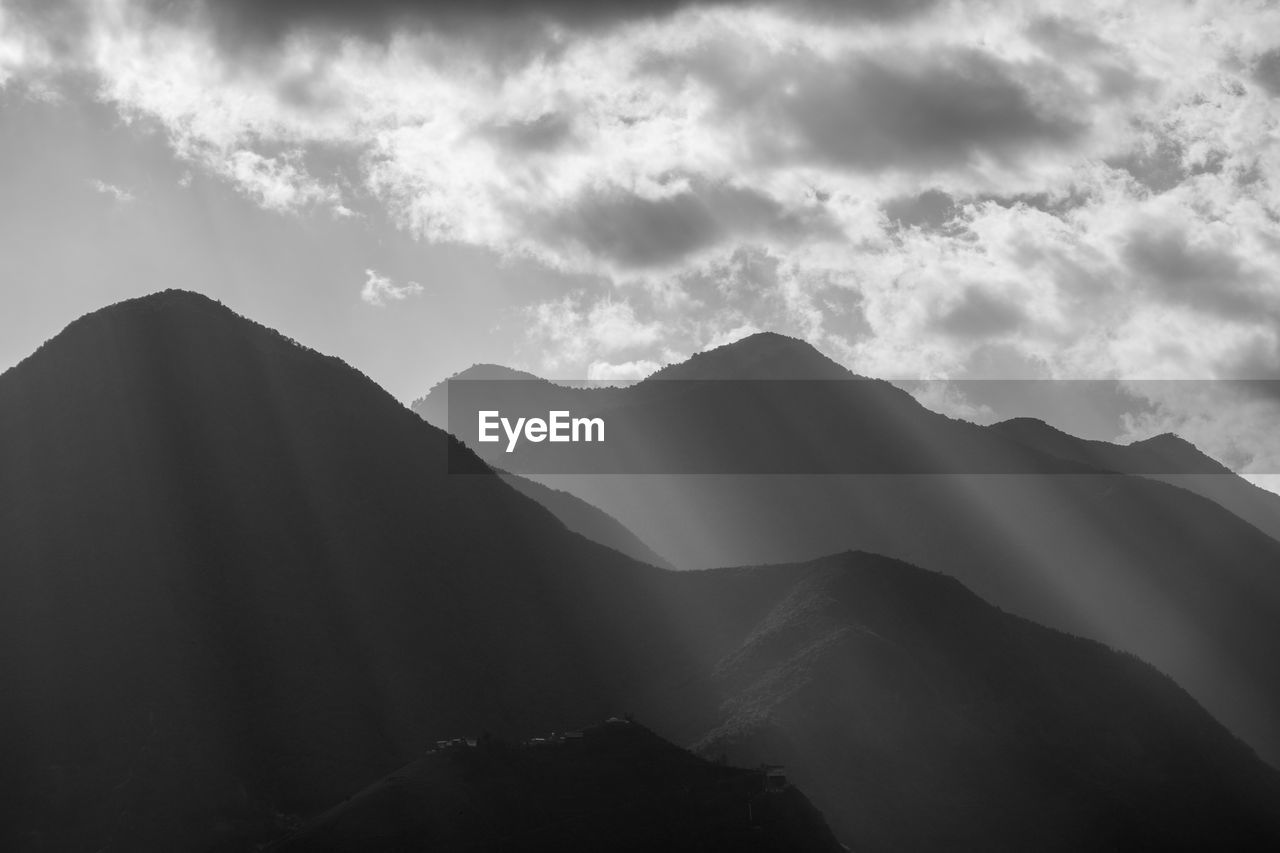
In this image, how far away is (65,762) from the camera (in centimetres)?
10288

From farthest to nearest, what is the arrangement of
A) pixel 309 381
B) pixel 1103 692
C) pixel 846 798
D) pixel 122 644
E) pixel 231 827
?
1. pixel 309 381
2. pixel 1103 692
3. pixel 122 644
4. pixel 846 798
5. pixel 231 827

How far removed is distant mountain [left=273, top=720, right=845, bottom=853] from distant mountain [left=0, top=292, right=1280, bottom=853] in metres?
2.72

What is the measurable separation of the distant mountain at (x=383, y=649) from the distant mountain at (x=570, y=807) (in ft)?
8.91

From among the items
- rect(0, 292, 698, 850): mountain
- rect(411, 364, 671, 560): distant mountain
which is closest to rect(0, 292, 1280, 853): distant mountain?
rect(0, 292, 698, 850): mountain

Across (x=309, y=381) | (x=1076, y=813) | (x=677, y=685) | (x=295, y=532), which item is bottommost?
(x=1076, y=813)

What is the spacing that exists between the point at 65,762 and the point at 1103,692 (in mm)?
87815

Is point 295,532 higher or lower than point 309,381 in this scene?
lower

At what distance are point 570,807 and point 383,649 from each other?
37313 mm

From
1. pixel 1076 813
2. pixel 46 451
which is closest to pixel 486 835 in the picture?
pixel 1076 813

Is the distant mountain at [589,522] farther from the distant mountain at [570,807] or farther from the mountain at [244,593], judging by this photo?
the distant mountain at [570,807]

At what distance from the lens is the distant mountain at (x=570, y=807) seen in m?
83.2

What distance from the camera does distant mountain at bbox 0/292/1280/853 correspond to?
345ft

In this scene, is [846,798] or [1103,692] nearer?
[846,798]

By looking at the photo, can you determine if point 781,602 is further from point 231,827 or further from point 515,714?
point 231,827
